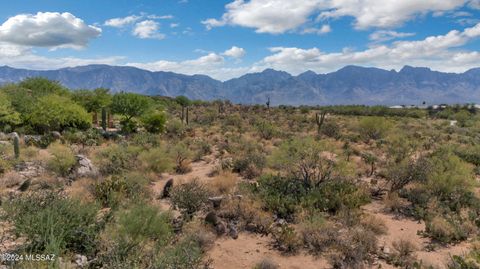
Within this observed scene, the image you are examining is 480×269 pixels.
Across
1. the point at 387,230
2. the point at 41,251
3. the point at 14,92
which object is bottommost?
the point at 387,230

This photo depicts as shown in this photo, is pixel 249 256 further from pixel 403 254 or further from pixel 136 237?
pixel 403 254

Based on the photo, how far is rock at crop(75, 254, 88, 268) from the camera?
21.2 ft

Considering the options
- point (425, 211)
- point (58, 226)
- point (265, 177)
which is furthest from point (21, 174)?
point (425, 211)

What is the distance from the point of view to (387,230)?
31.2ft

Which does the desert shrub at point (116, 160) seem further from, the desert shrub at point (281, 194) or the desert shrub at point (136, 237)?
the desert shrub at point (136, 237)

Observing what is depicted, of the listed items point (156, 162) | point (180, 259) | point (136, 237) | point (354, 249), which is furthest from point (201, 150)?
point (180, 259)

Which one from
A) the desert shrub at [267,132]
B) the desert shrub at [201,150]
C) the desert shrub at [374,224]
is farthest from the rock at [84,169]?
the desert shrub at [267,132]

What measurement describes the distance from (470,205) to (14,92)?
94.7 ft

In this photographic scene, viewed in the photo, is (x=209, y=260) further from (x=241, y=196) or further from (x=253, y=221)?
(x=241, y=196)

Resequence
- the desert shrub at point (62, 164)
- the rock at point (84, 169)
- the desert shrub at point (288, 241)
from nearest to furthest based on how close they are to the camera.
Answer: the desert shrub at point (288, 241) → the rock at point (84, 169) → the desert shrub at point (62, 164)

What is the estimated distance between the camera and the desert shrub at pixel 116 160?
14.2 metres

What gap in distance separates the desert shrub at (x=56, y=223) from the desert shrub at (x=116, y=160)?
592cm

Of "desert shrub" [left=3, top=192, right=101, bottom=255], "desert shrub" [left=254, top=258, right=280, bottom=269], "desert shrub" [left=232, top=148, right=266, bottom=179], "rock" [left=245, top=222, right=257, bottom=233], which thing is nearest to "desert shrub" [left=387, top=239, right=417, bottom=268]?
"desert shrub" [left=254, top=258, right=280, bottom=269]

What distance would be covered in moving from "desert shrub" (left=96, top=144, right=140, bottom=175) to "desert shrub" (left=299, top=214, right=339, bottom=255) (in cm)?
818
